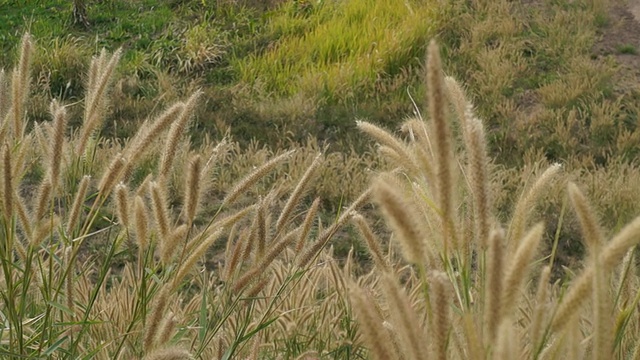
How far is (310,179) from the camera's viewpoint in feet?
5.98

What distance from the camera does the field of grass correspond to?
1.29 m

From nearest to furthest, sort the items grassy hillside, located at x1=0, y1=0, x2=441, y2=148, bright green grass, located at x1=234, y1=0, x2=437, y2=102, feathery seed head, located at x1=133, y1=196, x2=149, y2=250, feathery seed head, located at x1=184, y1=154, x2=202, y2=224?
feathery seed head, located at x1=184, y1=154, x2=202, y2=224
feathery seed head, located at x1=133, y1=196, x2=149, y2=250
grassy hillside, located at x1=0, y1=0, x2=441, y2=148
bright green grass, located at x1=234, y1=0, x2=437, y2=102

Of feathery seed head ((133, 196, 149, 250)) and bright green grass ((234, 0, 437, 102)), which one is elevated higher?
feathery seed head ((133, 196, 149, 250))

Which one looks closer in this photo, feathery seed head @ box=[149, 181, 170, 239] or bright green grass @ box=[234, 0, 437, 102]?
feathery seed head @ box=[149, 181, 170, 239]

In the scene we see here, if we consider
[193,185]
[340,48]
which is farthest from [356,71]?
[193,185]

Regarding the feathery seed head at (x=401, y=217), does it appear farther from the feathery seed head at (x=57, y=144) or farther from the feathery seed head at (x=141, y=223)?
the feathery seed head at (x=57, y=144)

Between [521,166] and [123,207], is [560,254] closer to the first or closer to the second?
[521,166]

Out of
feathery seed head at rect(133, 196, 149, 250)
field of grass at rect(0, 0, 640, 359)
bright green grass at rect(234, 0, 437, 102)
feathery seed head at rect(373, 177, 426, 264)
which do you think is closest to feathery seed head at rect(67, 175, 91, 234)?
field of grass at rect(0, 0, 640, 359)

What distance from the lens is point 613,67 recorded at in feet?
23.6

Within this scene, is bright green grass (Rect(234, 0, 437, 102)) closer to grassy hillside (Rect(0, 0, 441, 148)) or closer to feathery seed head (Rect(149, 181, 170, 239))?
grassy hillside (Rect(0, 0, 441, 148))

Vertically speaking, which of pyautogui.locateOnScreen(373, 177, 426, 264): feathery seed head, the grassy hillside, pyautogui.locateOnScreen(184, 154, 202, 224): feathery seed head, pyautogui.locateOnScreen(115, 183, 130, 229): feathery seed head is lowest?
the grassy hillside

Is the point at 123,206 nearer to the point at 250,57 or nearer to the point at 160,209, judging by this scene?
the point at 160,209

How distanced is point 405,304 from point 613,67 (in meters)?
6.65

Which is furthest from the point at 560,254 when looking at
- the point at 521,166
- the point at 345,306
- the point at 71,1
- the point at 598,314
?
the point at 71,1
